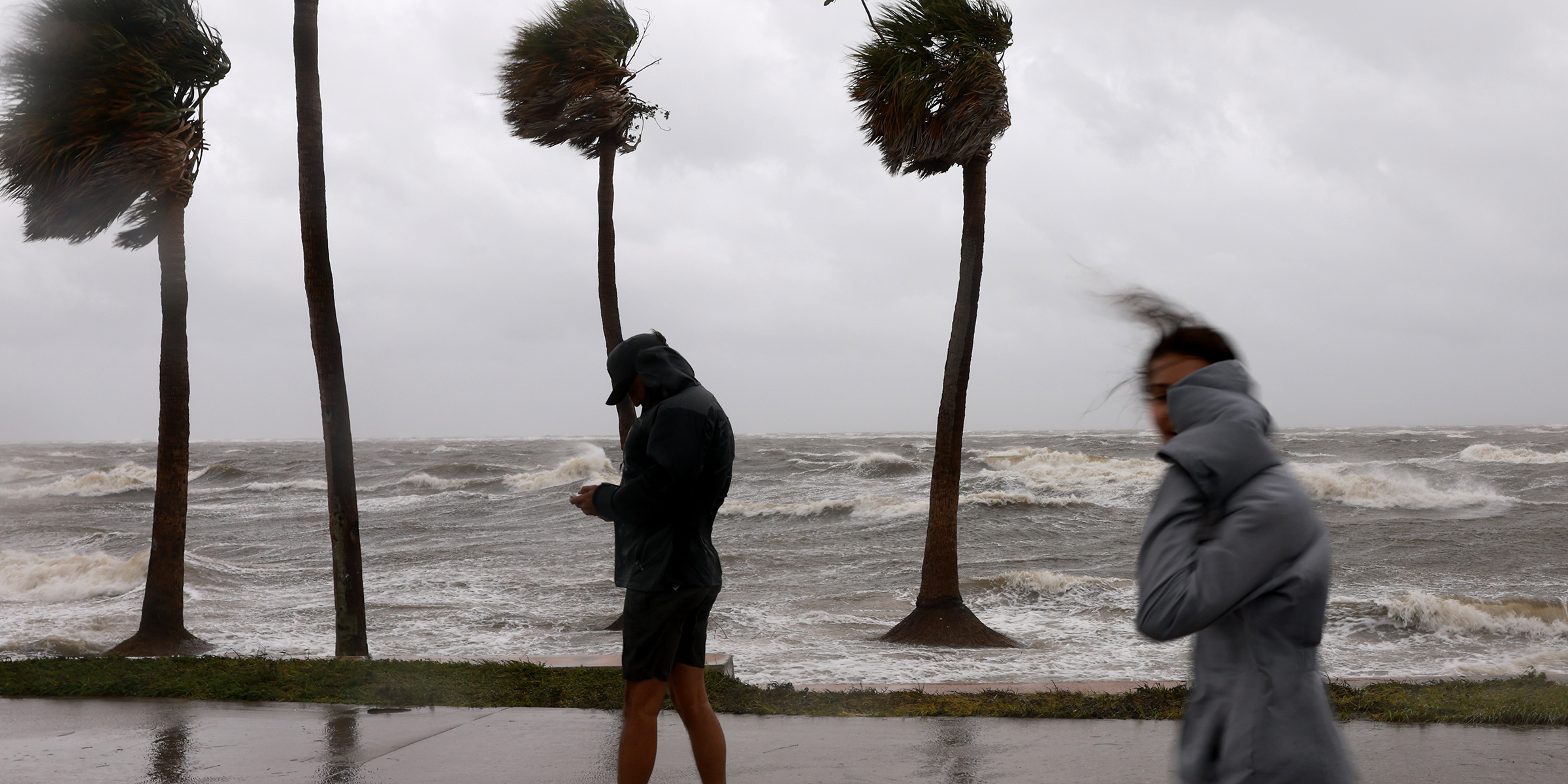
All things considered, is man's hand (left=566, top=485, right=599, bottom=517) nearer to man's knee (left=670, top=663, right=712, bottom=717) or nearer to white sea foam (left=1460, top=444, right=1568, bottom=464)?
man's knee (left=670, top=663, right=712, bottom=717)

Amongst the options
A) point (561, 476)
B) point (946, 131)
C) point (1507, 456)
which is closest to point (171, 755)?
point (946, 131)

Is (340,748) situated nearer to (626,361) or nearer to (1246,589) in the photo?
(626,361)

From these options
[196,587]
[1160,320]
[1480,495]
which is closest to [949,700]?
[1160,320]

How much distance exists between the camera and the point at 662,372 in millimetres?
3439

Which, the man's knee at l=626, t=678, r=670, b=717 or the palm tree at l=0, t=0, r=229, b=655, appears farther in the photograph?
the palm tree at l=0, t=0, r=229, b=655

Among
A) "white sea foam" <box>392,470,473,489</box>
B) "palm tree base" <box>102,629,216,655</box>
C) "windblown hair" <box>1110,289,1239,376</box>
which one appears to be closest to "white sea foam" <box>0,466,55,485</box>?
"white sea foam" <box>392,470,473,489</box>

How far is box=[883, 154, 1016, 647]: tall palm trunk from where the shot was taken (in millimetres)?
10352

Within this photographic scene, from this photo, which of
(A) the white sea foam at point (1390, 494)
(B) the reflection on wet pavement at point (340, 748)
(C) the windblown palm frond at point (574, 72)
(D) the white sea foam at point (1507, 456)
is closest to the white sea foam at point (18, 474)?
(C) the windblown palm frond at point (574, 72)

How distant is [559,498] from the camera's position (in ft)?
112

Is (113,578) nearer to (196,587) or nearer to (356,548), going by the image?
(196,587)

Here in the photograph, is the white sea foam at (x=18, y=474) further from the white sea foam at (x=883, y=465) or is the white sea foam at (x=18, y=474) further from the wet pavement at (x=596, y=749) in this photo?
the wet pavement at (x=596, y=749)

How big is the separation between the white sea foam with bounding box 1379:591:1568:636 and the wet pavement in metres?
7.75

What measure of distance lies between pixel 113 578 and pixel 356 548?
10862mm

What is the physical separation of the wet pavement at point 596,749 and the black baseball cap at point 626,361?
1928mm
